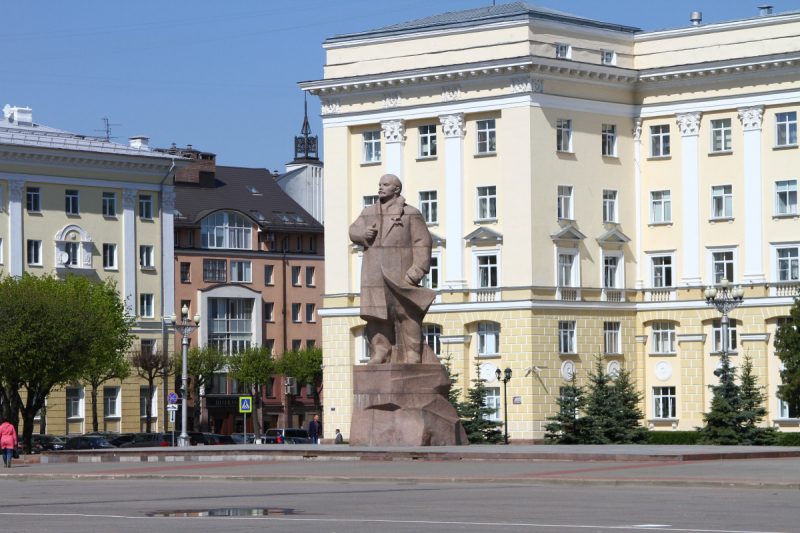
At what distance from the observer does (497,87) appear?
76.4 meters

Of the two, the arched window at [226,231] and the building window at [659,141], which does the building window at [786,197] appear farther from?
the arched window at [226,231]

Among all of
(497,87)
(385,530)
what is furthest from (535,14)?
(385,530)

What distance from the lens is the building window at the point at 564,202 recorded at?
252ft

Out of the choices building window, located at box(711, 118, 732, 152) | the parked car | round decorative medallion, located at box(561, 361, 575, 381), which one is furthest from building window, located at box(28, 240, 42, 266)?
building window, located at box(711, 118, 732, 152)

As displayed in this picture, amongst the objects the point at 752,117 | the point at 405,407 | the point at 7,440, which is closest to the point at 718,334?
the point at 752,117

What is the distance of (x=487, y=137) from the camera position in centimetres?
7706

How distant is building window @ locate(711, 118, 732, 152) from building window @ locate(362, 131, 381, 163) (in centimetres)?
1620

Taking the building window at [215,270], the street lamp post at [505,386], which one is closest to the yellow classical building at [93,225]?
the building window at [215,270]

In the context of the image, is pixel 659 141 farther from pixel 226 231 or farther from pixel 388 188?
pixel 226 231

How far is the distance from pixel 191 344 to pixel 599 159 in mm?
40547

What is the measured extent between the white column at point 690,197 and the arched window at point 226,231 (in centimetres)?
4424

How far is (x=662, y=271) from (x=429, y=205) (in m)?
11.7

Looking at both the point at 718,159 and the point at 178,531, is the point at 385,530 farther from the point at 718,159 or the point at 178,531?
the point at 718,159

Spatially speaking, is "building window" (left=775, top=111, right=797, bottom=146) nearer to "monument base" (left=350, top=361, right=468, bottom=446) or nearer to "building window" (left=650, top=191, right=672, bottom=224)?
"building window" (left=650, top=191, right=672, bottom=224)
